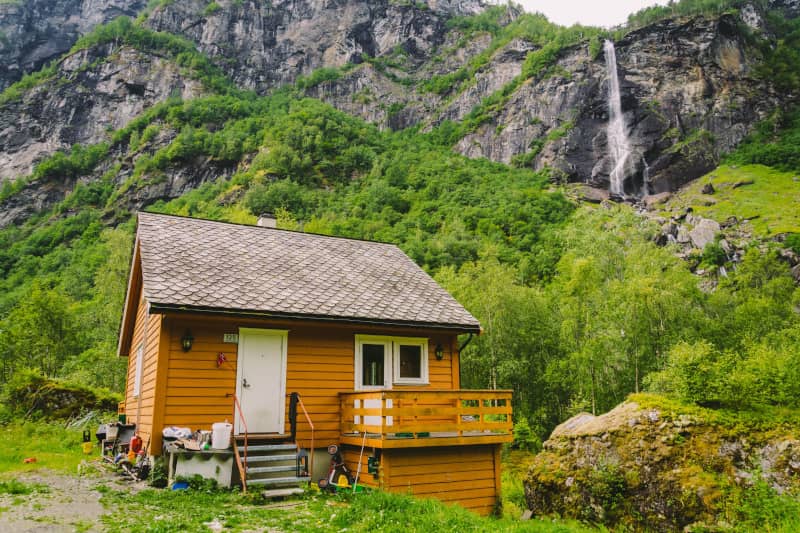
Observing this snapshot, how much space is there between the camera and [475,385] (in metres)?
25.5

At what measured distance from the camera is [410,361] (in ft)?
44.3

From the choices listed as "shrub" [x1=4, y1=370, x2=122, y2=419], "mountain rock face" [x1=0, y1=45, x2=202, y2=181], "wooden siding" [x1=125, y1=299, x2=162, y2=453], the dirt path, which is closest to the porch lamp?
"wooden siding" [x1=125, y1=299, x2=162, y2=453]

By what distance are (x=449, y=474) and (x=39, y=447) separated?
12.3m

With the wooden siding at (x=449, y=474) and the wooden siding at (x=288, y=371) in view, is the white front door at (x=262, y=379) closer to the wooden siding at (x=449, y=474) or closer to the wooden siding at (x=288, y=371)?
the wooden siding at (x=288, y=371)

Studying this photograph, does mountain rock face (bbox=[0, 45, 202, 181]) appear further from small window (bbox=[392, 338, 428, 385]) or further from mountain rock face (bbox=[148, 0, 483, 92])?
small window (bbox=[392, 338, 428, 385])

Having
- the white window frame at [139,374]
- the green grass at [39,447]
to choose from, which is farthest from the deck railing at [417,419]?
the green grass at [39,447]

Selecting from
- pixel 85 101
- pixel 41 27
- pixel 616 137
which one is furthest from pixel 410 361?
pixel 41 27

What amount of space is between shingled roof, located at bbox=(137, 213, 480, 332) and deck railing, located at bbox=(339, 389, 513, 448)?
87.0 inches

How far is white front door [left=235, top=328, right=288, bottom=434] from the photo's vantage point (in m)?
11.3

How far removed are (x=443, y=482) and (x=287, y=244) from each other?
314 inches

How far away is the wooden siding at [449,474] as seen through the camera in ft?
34.0

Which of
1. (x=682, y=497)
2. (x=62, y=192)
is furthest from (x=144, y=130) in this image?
(x=682, y=497)

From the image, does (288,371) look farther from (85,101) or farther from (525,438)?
(85,101)

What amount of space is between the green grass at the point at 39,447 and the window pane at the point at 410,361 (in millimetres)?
7688
